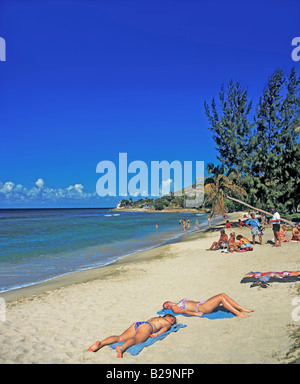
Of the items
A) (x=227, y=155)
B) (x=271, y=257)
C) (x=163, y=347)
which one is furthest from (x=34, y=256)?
(x=227, y=155)

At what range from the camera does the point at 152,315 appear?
643cm

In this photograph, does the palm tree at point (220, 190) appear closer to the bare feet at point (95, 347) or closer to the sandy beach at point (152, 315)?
the sandy beach at point (152, 315)

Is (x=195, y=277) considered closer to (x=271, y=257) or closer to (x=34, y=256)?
(x=271, y=257)

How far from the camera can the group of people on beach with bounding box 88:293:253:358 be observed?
4781mm

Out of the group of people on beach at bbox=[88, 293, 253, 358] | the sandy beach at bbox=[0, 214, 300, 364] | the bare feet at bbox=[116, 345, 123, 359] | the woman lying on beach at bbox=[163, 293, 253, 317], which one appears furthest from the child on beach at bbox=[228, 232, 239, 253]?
the bare feet at bbox=[116, 345, 123, 359]

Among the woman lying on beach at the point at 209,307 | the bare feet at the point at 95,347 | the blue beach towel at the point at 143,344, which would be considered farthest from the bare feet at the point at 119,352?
the woman lying on beach at the point at 209,307

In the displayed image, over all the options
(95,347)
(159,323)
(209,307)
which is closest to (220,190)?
(209,307)

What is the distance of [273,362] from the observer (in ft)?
12.2

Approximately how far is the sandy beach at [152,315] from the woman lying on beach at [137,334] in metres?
0.13

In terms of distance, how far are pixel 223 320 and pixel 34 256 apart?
1667 centimetres

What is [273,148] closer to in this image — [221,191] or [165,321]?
[221,191]

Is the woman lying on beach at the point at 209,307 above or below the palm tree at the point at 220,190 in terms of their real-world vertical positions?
below

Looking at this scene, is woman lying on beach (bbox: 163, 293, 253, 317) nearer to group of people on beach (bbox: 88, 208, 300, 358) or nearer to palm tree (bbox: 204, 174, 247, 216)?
group of people on beach (bbox: 88, 208, 300, 358)

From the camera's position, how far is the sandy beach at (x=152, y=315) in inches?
174
